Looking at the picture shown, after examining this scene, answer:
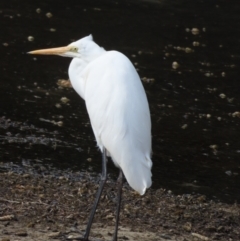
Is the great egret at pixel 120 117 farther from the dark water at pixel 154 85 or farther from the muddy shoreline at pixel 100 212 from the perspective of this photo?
the dark water at pixel 154 85

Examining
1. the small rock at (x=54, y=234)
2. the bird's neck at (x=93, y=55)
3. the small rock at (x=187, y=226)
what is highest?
the bird's neck at (x=93, y=55)

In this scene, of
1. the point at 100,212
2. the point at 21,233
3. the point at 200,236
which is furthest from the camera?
the point at 100,212

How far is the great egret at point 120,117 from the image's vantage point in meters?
4.26

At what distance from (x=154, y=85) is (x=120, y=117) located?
4215 mm

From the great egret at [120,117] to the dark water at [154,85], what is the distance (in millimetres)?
1490

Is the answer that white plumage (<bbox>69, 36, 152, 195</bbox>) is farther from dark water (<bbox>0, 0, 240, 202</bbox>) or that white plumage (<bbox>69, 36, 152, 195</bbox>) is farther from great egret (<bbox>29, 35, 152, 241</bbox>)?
dark water (<bbox>0, 0, 240, 202</bbox>)

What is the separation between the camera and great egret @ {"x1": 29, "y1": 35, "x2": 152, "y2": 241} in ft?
14.0

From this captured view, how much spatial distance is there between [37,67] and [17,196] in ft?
12.6

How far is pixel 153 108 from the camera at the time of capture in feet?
25.4

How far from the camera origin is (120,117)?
432 cm

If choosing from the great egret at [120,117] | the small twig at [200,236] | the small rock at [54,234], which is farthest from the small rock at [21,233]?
the small twig at [200,236]

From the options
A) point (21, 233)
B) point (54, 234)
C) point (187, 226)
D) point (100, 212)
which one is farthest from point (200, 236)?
point (21, 233)

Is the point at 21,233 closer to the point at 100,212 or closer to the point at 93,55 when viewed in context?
the point at 100,212

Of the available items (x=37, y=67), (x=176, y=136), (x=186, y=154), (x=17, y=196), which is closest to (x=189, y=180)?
(x=186, y=154)
